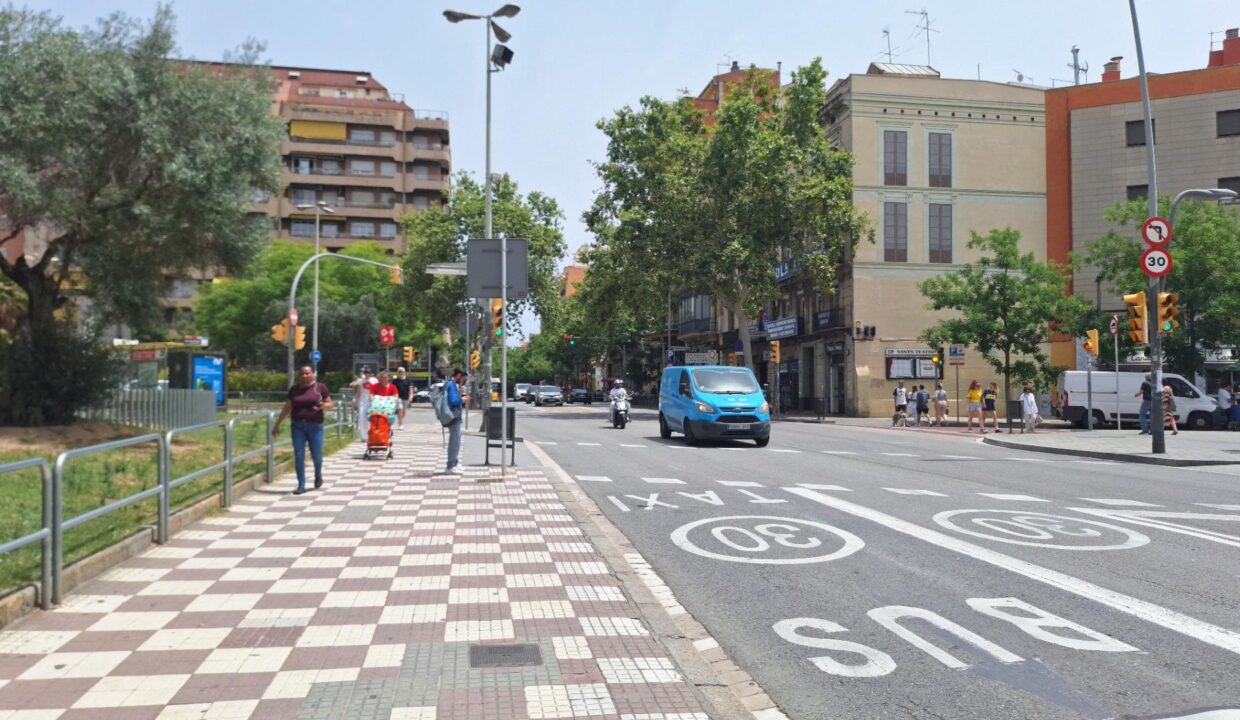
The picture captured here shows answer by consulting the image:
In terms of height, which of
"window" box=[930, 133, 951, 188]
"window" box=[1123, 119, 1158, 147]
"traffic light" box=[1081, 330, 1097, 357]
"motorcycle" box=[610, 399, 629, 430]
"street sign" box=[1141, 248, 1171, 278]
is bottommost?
"motorcycle" box=[610, 399, 629, 430]

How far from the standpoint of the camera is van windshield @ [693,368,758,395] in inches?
878

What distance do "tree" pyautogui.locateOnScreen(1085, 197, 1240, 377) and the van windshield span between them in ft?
71.0

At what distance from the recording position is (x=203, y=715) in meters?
4.21

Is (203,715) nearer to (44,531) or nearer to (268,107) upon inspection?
(44,531)

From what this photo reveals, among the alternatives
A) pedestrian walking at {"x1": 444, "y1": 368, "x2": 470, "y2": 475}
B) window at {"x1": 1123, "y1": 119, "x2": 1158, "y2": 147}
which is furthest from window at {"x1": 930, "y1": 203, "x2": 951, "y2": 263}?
pedestrian walking at {"x1": 444, "y1": 368, "x2": 470, "y2": 475}

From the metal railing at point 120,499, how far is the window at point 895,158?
39.2m

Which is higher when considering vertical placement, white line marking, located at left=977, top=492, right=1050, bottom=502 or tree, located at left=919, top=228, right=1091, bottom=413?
tree, located at left=919, top=228, right=1091, bottom=413

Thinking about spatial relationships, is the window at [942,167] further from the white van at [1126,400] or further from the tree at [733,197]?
the white van at [1126,400]

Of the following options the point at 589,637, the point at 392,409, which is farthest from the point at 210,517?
the point at 392,409

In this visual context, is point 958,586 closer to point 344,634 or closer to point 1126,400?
point 344,634

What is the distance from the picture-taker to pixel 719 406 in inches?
851

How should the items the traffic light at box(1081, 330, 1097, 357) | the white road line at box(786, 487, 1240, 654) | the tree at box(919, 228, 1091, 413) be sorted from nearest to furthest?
the white road line at box(786, 487, 1240, 654), the traffic light at box(1081, 330, 1097, 357), the tree at box(919, 228, 1091, 413)

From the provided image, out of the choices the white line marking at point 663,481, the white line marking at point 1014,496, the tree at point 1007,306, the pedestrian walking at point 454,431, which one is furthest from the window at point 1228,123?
the pedestrian walking at point 454,431

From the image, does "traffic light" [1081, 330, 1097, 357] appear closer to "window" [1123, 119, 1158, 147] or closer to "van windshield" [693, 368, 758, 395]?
"van windshield" [693, 368, 758, 395]
